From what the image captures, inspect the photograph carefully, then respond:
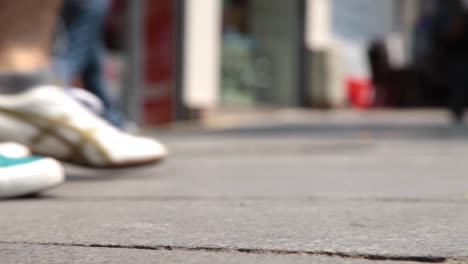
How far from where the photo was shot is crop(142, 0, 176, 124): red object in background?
345 inches

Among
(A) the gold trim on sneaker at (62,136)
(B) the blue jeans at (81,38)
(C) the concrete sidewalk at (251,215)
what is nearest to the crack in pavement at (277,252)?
(C) the concrete sidewalk at (251,215)

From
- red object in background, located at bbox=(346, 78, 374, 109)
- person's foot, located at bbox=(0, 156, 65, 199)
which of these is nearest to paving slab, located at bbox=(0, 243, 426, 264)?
person's foot, located at bbox=(0, 156, 65, 199)

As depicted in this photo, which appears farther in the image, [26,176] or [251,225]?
[26,176]

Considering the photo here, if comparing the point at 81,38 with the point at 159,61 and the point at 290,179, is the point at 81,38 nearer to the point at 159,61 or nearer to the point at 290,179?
the point at 290,179

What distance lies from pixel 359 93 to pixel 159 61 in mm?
6926

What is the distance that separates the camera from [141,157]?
8.82 ft

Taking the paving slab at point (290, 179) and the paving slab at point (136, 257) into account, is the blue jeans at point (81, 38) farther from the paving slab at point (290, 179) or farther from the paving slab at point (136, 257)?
the paving slab at point (136, 257)

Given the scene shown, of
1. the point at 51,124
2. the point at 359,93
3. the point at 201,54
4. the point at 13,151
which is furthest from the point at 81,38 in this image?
the point at 359,93

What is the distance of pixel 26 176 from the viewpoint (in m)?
2.21

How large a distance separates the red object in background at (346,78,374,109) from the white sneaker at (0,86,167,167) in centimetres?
1227

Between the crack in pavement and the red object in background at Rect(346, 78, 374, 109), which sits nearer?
the crack in pavement

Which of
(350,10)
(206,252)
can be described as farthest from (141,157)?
(350,10)

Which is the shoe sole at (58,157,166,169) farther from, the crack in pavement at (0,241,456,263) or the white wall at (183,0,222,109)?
the white wall at (183,0,222,109)

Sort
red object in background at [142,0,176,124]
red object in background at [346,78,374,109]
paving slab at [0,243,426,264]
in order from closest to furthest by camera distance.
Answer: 1. paving slab at [0,243,426,264]
2. red object in background at [142,0,176,124]
3. red object in background at [346,78,374,109]
